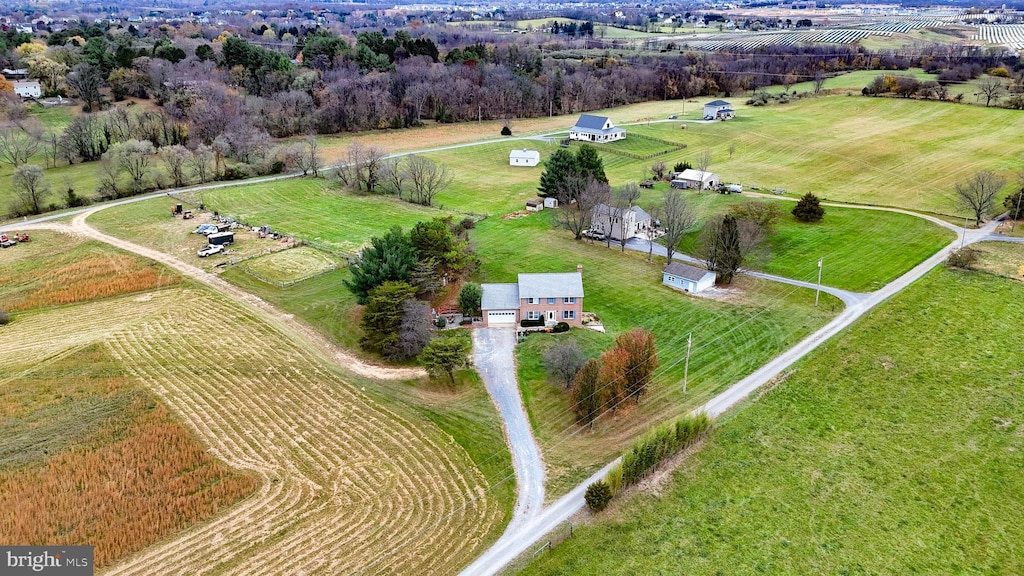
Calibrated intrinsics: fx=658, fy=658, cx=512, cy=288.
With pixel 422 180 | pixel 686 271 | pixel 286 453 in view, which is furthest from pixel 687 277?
pixel 422 180

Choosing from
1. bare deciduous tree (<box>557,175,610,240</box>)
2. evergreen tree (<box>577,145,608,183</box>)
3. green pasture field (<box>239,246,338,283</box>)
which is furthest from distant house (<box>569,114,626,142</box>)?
green pasture field (<box>239,246,338,283</box>)

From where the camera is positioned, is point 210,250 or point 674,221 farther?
point 210,250

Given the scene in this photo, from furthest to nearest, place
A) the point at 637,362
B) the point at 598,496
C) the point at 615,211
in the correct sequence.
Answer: the point at 615,211 < the point at 637,362 < the point at 598,496

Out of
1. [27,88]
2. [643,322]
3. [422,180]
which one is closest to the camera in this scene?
[643,322]

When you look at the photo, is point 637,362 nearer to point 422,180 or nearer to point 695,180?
point 422,180

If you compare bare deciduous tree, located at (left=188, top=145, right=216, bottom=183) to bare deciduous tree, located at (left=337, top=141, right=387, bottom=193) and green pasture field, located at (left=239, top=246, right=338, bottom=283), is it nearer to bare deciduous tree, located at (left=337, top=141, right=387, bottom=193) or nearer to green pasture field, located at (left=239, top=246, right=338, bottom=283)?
bare deciduous tree, located at (left=337, top=141, right=387, bottom=193)

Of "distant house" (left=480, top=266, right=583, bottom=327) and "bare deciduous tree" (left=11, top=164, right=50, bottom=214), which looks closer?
"distant house" (left=480, top=266, right=583, bottom=327)
